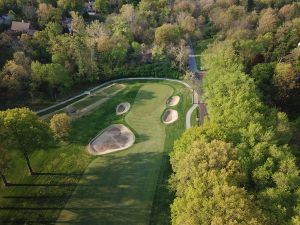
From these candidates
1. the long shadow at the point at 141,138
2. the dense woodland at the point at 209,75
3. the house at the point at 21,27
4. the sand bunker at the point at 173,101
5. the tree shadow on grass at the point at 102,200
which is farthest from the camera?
the house at the point at 21,27

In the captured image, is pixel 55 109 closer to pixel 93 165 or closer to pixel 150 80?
pixel 93 165

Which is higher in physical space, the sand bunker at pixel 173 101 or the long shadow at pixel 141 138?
the sand bunker at pixel 173 101

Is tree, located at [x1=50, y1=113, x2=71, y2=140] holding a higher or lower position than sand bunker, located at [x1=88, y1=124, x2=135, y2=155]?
higher

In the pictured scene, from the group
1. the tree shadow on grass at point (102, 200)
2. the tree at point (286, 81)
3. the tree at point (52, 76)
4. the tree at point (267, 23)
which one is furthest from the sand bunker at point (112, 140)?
the tree at point (267, 23)

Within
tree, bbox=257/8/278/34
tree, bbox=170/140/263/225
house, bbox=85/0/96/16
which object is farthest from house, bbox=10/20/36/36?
tree, bbox=257/8/278/34

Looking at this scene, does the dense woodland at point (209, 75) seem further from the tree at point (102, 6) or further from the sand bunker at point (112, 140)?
the sand bunker at point (112, 140)

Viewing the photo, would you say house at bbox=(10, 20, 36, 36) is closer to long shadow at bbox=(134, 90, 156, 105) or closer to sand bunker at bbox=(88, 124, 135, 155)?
long shadow at bbox=(134, 90, 156, 105)
